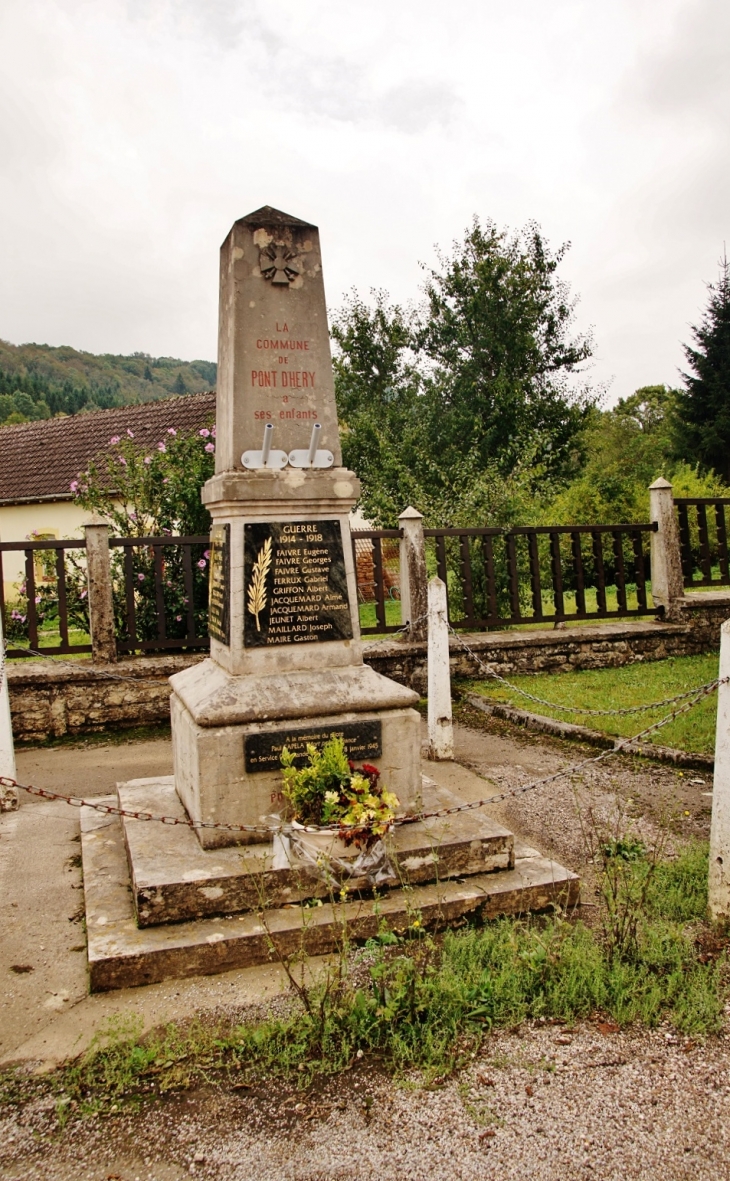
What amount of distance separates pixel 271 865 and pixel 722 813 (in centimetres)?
200

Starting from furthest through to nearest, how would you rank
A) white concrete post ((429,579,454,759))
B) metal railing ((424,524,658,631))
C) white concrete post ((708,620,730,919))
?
metal railing ((424,524,658,631))
white concrete post ((429,579,454,759))
white concrete post ((708,620,730,919))

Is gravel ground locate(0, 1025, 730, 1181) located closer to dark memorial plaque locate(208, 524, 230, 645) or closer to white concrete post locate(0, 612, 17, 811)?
dark memorial plaque locate(208, 524, 230, 645)

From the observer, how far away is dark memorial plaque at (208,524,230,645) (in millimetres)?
4434

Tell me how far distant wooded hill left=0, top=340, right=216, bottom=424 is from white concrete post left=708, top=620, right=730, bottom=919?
65552 millimetres

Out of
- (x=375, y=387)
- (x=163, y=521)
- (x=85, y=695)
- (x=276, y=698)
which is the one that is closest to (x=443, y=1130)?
(x=276, y=698)

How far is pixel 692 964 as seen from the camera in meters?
3.26

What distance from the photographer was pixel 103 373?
83.0m

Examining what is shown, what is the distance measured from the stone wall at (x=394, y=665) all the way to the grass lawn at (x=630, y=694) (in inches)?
8.3

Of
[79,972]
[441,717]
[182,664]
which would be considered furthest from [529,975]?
[182,664]

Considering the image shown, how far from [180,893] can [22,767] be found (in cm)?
362

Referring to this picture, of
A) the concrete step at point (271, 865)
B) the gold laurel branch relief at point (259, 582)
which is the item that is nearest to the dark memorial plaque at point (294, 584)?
the gold laurel branch relief at point (259, 582)

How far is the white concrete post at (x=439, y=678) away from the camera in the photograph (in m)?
6.36

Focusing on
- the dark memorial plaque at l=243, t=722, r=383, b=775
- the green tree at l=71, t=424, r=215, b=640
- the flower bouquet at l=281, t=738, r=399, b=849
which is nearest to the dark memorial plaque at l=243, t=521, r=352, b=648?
the dark memorial plaque at l=243, t=722, r=383, b=775

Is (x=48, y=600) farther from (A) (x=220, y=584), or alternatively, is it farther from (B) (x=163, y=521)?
(A) (x=220, y=584)
